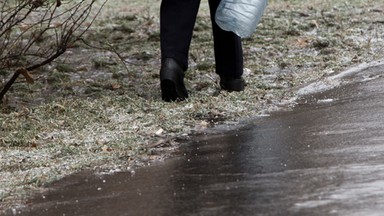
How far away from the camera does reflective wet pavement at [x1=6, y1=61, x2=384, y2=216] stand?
3.50 meters

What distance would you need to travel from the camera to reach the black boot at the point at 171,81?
6039 millimetres

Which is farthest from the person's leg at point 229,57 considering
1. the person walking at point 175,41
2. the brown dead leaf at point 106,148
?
the brown dead leaf at point 106,148

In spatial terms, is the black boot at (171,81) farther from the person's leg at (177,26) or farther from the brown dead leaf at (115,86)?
the brown dead leaf at (115,86)

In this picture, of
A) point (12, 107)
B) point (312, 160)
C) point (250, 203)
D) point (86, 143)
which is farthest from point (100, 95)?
point (250, 203)

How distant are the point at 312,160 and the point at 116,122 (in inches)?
67.0

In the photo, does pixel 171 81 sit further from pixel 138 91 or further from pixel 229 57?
pixel 138 91

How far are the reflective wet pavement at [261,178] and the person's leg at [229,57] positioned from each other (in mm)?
1067

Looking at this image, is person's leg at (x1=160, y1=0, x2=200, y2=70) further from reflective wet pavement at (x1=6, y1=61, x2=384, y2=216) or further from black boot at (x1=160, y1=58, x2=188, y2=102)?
reflective wet pavement at (x1=6, y1=61, x2=384, y2=216)

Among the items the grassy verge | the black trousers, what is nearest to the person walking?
the black trousers

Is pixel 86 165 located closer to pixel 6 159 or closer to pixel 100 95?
pixel 6 159

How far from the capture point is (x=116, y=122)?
562 centimetres

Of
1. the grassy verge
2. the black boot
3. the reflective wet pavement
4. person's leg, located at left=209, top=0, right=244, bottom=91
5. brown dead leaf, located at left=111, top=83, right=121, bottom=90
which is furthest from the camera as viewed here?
brown dead leaf, located at left=111, top=83, right=121, bottom=90

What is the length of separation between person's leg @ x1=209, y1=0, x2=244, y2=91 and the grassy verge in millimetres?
127

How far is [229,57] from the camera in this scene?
6457 millimetres
